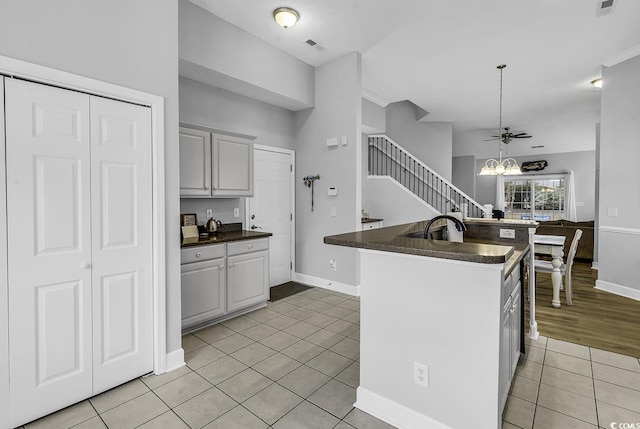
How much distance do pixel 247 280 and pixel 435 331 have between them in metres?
2.48

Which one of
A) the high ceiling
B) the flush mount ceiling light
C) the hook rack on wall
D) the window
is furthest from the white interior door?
the window

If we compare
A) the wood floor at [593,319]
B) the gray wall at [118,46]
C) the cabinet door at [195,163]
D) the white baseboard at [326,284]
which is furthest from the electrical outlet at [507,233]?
the cabinet door at [195,163]

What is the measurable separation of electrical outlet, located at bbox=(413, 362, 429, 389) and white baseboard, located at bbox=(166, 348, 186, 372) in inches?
73.5

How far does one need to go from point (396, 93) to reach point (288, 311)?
4.42 meters

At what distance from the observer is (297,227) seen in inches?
198

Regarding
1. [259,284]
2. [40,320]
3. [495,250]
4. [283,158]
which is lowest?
[259,284]

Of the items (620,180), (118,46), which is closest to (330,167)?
(118,46)

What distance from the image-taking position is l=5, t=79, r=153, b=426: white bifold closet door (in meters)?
1.83

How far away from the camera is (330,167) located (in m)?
4.54

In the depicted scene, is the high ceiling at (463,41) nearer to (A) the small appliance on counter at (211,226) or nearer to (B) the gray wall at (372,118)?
(B) the gray wall at (372,118)

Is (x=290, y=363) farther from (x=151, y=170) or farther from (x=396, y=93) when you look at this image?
(x=396, y=93)

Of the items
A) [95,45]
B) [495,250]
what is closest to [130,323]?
[95,45]

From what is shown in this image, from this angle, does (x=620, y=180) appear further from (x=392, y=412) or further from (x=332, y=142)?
(x=392, y=412)

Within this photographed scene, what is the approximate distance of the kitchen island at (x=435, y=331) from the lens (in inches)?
60.4
